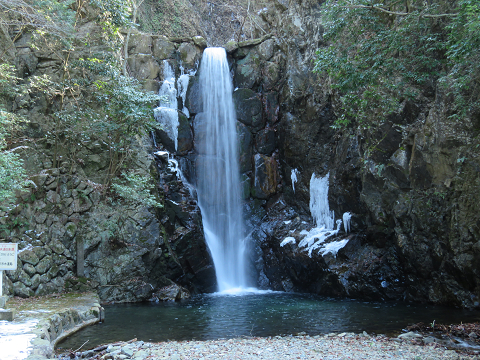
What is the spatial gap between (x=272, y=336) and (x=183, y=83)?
46.6 ft

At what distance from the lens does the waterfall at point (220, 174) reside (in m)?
15.5

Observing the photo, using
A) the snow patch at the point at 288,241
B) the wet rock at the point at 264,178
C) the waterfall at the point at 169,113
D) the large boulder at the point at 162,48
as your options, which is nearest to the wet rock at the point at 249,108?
the wet rock at the point at 264,178

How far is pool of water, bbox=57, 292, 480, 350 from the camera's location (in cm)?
771

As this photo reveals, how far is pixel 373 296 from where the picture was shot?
11391mm

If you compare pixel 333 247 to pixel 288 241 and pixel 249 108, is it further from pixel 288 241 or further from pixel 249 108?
pixel 249 108

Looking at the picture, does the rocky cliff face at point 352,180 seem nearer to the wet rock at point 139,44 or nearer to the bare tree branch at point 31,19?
the wet rock at point 139,44

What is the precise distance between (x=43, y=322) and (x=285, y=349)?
470cm

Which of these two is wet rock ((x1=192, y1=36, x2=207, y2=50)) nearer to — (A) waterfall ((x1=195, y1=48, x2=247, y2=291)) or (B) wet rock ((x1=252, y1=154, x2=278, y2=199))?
(A) waterfall ((x1=195, y1=48, x2=247, y2=291))

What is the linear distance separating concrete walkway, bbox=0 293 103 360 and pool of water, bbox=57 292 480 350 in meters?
0.32

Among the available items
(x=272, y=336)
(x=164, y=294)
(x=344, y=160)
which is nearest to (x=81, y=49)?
(x=164, y=294)

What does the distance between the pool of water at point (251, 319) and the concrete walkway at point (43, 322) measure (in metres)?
0.32

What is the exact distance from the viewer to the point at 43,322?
7.11 meters

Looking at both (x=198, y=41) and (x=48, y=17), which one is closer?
(x=48, y=17)

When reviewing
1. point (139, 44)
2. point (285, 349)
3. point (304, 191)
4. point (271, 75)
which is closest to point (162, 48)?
point (139, 44)
